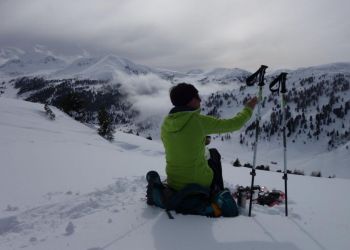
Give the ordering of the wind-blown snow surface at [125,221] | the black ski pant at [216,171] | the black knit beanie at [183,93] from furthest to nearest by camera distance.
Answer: the black ski pant at [216,171] → the black knit beanie at [183,93] → the wind-blown snow surface at [125,221]

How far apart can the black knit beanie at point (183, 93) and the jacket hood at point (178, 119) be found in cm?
19

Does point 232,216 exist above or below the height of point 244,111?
below

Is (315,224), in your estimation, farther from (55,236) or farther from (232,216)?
(55,236)

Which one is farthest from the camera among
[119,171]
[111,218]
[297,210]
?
[119,171]

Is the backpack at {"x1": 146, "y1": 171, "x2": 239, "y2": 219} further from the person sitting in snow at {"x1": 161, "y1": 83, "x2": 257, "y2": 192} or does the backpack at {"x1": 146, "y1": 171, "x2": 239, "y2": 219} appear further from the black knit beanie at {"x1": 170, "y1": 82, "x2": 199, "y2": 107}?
the black knit beanie at {"x1": 170, "y1": 82, "x2": 199, "y2": 107}

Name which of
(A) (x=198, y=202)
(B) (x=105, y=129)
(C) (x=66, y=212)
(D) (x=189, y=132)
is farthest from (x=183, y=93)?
(B) (x=105, y=129)

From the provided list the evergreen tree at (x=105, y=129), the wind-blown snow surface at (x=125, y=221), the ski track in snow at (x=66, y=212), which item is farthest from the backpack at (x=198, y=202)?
the evergreen tree at (x=105, y=129)

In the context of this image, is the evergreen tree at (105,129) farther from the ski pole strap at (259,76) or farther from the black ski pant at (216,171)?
the ski pole strap at (259,76)

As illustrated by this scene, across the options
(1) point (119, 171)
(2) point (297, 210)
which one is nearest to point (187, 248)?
(2) point (297, 210)

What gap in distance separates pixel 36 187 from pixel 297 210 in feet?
17.8

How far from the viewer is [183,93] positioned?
605 cm

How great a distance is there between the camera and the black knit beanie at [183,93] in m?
6.05

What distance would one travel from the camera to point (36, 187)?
7594mm

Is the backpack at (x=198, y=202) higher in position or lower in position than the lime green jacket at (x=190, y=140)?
lower
